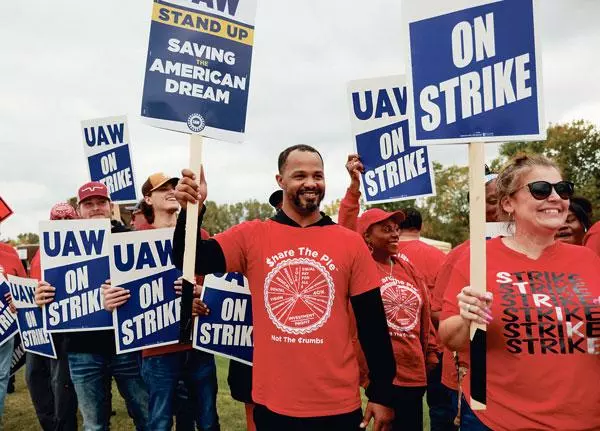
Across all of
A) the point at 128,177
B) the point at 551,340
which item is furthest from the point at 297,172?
the point at 128,177

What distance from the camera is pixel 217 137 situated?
10.1ft

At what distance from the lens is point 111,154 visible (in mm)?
6320

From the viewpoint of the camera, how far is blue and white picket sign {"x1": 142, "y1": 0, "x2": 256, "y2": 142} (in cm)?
298

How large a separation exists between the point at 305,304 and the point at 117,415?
4.95m

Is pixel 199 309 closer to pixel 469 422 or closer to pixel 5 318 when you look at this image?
pixel 469 422

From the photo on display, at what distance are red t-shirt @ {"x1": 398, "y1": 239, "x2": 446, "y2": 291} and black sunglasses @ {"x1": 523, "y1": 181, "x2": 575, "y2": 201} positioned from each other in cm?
242

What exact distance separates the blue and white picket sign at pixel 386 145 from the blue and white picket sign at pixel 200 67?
156 cm

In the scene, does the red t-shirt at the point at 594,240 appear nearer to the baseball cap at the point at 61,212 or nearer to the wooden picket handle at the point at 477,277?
the wooden picket handle at the point at 477,277

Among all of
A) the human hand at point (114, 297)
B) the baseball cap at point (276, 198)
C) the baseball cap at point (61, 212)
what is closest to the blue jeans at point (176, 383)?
the human hand at point (114, 297)

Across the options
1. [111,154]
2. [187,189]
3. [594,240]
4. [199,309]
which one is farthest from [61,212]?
[594,240]

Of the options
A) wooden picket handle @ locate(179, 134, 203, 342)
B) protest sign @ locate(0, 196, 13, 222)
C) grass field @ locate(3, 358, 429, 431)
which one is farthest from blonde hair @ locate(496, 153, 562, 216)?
protest sign @ locate(0, 196, 13, 222)

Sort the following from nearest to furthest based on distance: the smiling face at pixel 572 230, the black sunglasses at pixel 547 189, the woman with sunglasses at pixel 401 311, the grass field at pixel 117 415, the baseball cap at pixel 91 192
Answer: the black sunglasses at pixel 547 189 < the woman with sunglasses at pixel 401 311 < the smiling face at pixel 572 230 < the baseball cap at pixel 91 192 < the grass field at pixel 117 415

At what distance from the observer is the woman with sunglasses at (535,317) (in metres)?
2.14

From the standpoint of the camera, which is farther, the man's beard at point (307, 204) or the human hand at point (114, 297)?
the human hand at point (114, 297)
